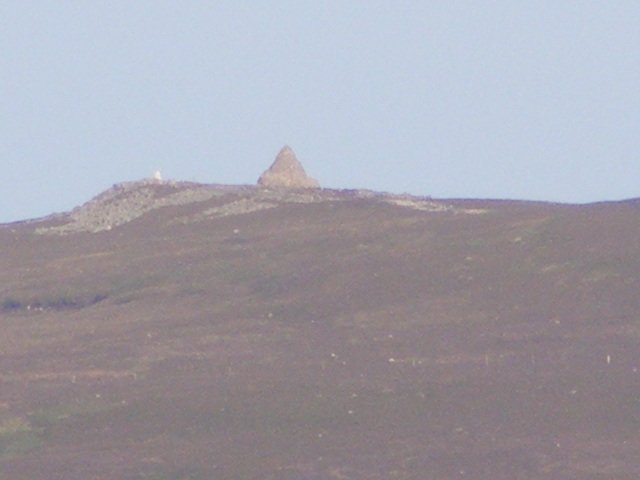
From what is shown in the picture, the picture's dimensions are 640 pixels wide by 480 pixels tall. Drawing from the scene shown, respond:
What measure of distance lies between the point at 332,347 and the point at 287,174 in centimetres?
2791

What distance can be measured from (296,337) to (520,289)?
195 inches

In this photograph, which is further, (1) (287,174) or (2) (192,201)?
(1) (287,174)

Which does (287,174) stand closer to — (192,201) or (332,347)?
(192,201)

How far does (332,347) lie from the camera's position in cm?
2567

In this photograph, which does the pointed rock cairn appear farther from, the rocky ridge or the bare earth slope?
the bare earth slope

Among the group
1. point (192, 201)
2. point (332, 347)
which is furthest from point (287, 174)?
point (332, 347)

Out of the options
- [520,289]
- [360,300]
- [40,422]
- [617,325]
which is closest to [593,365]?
[617,325]

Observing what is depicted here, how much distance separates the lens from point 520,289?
2820 centimetres

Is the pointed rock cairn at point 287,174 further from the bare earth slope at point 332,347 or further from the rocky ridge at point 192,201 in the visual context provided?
the bare earth slope at point 332,347

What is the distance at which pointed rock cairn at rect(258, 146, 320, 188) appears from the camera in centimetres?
5272

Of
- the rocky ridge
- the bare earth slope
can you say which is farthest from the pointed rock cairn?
the bare earth slope

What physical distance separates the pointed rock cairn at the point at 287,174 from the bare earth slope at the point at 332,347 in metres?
12.0

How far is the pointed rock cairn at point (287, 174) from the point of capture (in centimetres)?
5272

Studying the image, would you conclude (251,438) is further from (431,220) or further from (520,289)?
(431,220)
